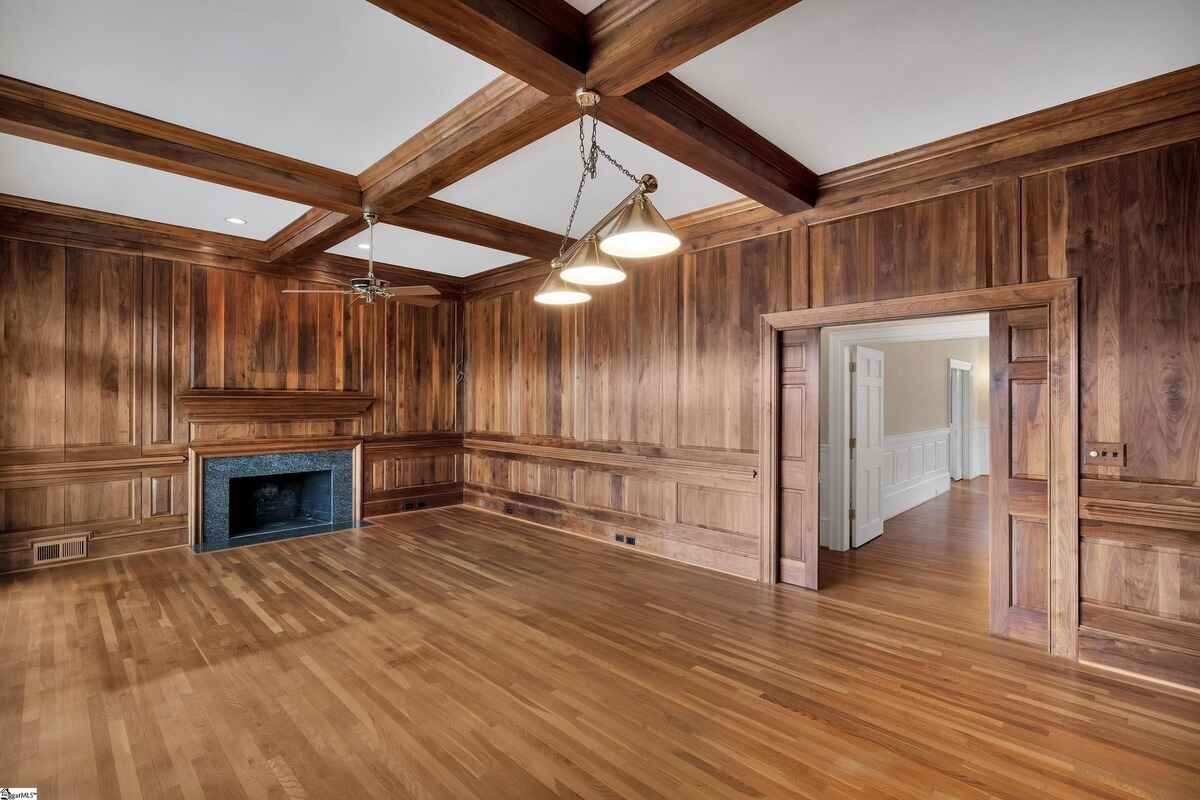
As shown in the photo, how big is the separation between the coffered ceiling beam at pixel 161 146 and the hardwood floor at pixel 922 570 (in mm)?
4887

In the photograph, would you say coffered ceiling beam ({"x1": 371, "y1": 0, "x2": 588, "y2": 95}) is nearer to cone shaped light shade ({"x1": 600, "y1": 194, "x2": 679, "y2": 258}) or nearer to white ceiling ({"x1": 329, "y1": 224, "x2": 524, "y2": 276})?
cone shaped light shade ({"x1": 600, "y1": 194, "x2": 679, "y2": 258})

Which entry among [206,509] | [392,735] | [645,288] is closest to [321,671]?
[392,735]

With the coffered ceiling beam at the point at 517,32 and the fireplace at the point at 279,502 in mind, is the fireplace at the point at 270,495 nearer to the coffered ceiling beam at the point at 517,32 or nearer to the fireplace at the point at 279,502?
the fireplace at the point at 279,502

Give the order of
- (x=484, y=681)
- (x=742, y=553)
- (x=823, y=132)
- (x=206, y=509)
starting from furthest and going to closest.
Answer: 1. (x=206, y=509)
2. (x=742, y=553)
3. (x=823, y=132)
4. (x=484, y=681)

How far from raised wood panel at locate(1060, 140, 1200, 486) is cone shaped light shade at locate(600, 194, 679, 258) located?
255 cm

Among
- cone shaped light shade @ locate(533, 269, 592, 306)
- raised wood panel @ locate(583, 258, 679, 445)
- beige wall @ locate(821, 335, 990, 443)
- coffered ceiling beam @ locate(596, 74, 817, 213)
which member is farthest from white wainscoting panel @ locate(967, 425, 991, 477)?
cone shaped light shade @ locate(533, 269, 592, 306)

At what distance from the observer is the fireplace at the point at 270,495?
558 centimetres

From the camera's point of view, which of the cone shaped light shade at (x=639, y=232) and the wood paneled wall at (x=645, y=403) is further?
the wood paneled wall at (x=645, y=403)

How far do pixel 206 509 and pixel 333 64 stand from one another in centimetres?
490

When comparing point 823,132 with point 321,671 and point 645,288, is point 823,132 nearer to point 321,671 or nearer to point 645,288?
point 645,288

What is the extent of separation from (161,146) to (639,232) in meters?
3.23

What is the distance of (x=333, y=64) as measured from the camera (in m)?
2.65

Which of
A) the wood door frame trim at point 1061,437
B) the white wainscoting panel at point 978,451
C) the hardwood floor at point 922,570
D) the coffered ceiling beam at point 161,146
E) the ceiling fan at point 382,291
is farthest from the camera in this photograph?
the white wainscoting panel at point 978,451

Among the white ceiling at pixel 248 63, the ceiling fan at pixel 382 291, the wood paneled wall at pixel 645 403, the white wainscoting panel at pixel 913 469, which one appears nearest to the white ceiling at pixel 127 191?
the ceiling fan at pixel 382 291
